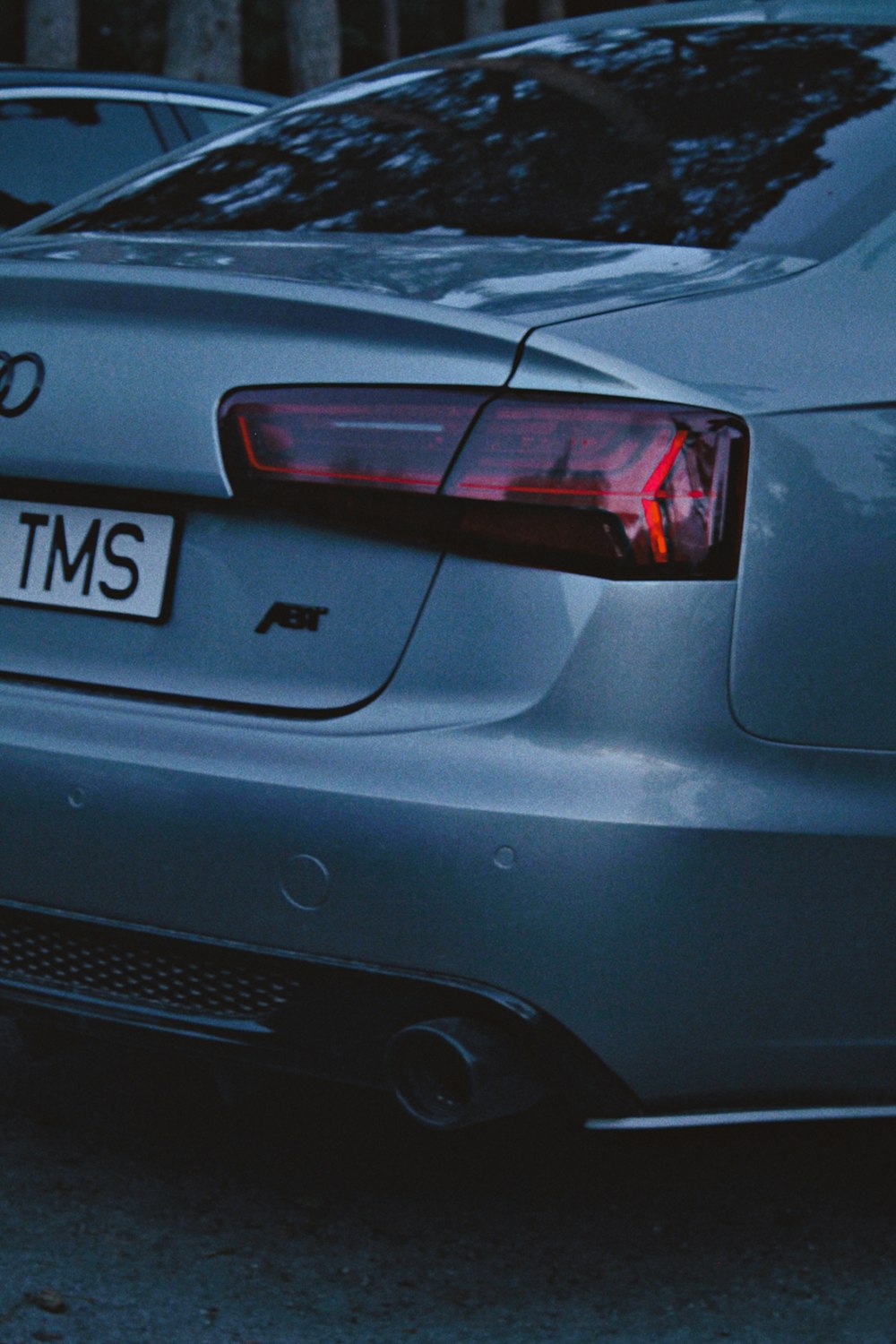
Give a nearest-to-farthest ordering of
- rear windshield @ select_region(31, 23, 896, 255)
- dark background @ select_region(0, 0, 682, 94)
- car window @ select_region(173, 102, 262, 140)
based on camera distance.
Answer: rear windshield @ select_region(31, 23, 896, 255) < car window @ select_region(173, 102, 262, 140) < dark background @ select_region(0, 0, 682, 94)

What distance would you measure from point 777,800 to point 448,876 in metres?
0.38

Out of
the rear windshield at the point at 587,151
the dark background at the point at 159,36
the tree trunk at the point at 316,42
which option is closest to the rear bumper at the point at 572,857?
the rear windshield at the point at 587,151

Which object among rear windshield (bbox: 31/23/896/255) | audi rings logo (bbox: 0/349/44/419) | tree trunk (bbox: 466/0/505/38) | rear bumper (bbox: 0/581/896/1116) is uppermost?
tree trunk (bbox: 466/0/505/38)

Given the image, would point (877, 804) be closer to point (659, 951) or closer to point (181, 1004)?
point (659, 951)

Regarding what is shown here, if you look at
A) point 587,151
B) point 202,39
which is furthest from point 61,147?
point 202,39

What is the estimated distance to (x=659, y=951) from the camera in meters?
2.38

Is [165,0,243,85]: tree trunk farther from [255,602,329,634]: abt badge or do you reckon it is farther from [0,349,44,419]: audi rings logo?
[255,602,329,634]: abt badge

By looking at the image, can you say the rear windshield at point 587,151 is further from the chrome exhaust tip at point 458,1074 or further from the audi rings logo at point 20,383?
the chrome exhaust tip at point 458,1074

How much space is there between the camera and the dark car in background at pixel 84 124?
6.20 meters

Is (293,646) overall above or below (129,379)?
below

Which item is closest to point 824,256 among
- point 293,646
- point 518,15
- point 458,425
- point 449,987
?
point 458,425

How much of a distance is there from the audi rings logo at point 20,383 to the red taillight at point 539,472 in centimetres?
38

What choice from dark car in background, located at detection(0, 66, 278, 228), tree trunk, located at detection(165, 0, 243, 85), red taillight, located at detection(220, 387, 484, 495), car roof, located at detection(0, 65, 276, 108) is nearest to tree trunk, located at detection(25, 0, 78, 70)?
tree trunk, located at detection(165, 0, 243, 85)

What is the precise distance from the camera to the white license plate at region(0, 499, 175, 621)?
260cm
